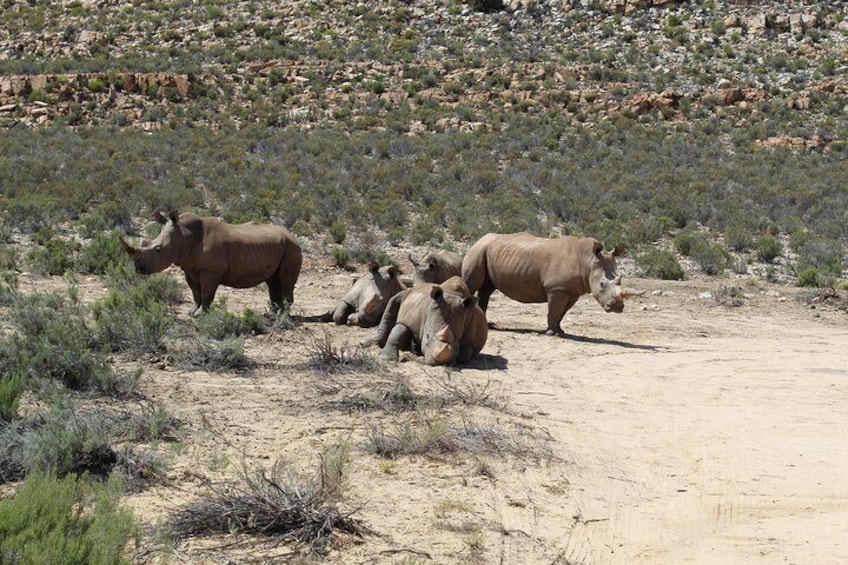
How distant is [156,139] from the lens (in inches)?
1411

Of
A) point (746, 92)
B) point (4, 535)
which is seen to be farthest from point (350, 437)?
point (746, 92)

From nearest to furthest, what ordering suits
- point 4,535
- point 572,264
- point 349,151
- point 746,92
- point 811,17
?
point 4,535
point 572,264
point 349,151
point 746,92
point 811,17

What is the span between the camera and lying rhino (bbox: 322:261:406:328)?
1308 cm

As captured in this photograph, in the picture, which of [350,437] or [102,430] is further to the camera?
[350,437]

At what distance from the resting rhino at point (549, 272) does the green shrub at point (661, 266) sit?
6.35 m

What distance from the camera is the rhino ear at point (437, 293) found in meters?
10.4

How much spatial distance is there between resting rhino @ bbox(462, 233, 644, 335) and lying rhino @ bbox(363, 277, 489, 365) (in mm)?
2283

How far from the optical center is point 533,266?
13672 millimetres

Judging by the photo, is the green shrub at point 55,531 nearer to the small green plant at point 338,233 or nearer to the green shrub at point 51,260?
the green shrub at point 51,260

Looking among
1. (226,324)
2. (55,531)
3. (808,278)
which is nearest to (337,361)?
(226,324)

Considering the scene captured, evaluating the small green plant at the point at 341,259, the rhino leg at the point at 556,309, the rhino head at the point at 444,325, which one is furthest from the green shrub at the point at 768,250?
the rhino head at the point at 444,325

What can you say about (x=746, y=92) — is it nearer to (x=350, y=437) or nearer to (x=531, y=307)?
(x=531, y=307)

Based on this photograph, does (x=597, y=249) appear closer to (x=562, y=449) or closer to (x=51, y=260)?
(x=562, y=449)

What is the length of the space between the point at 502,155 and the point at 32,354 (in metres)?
28.1
